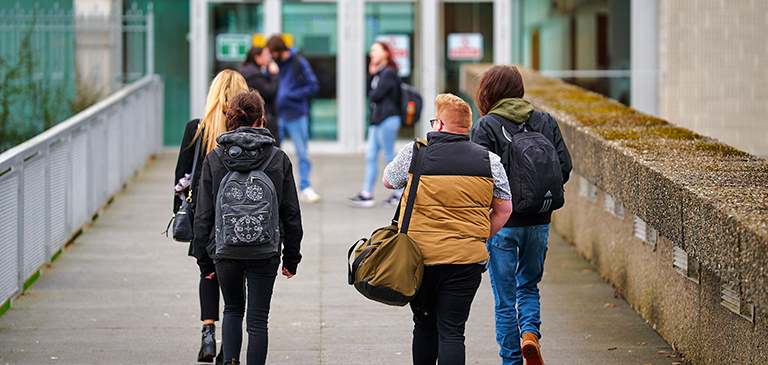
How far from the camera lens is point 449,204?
3996mm

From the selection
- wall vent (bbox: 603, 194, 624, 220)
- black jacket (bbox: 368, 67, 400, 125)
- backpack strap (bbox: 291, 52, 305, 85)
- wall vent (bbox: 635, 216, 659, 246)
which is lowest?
wall vent (bbox: 635, 216, 659, 246)

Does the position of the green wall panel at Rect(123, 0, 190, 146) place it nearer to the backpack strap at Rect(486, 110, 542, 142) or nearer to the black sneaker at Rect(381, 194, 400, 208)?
the black sneaker at Rect(381, 194, 400, 208)

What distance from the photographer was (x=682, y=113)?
14.9 meters

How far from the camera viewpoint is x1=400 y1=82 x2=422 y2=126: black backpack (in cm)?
963

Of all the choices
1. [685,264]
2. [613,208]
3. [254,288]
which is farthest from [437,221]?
[613,208]

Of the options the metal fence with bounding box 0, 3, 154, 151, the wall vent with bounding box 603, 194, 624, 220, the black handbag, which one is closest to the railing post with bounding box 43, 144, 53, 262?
the black handbag

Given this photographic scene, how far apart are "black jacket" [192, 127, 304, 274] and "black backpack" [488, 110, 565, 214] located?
1.10m

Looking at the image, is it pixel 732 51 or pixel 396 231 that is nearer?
pixel 396 231

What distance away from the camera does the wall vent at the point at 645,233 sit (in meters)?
5.52

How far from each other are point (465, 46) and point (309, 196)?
5.93 metres

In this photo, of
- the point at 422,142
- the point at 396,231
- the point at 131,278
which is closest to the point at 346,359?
the point at 396,231

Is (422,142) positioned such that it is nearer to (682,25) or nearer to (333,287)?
(333,287)

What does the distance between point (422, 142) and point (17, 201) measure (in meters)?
3.59

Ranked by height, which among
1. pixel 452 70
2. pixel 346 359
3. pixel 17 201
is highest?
pixel 452 70
